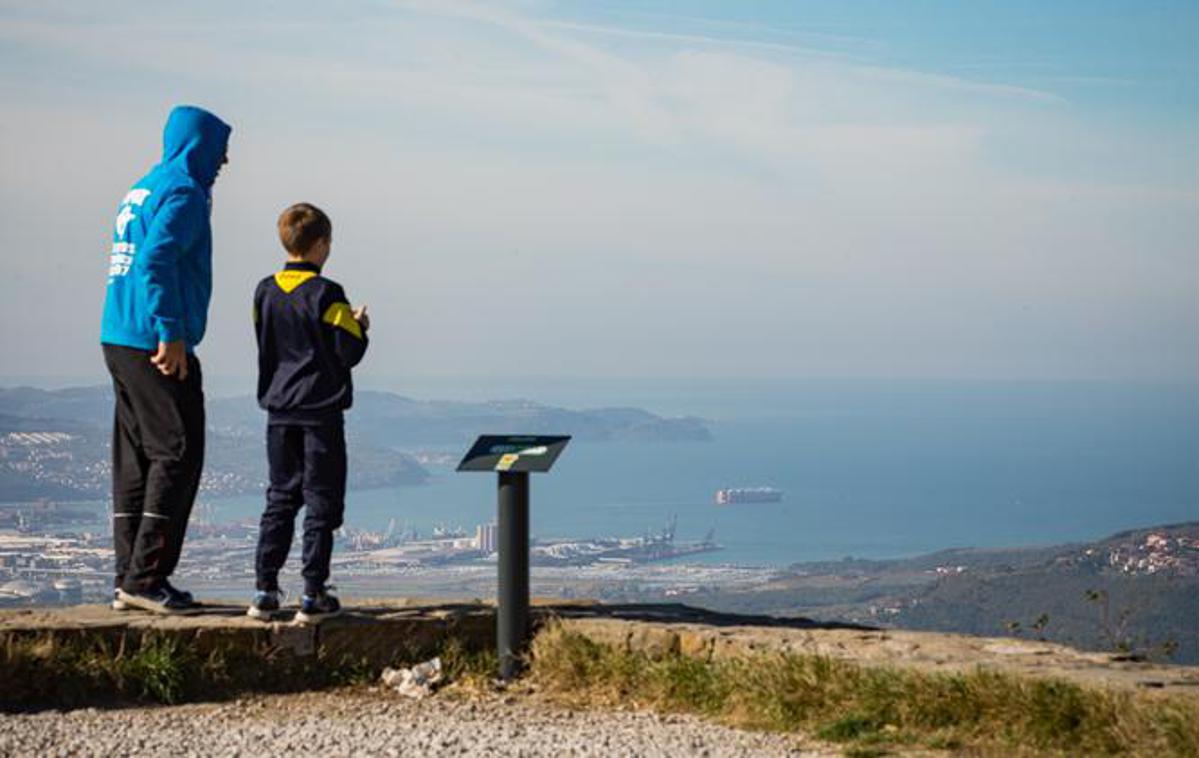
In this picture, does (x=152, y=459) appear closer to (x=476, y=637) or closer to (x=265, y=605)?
(x=265, y=605)

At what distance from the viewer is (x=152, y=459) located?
8.63m

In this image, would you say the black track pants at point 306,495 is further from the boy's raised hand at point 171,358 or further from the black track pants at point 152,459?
the boy's raised hand at point 171,358

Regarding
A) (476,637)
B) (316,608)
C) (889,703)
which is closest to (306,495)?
(316,608)

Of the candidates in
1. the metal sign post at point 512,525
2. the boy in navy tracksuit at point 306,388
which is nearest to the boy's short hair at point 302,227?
the boy in navy tracksuit at point 306,388

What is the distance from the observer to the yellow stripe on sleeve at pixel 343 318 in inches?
330

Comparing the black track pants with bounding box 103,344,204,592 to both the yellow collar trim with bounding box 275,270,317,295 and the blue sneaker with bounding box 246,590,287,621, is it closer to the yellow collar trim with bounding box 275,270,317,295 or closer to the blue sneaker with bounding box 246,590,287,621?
the blue sneaker with bounding box 246,590,287,621

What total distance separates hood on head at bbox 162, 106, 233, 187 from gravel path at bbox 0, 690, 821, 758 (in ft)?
8.38

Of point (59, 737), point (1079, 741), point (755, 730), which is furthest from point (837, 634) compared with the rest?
point (59, 737)

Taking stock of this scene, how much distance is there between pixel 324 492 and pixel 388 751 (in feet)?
5.33

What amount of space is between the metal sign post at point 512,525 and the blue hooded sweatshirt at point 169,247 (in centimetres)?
152

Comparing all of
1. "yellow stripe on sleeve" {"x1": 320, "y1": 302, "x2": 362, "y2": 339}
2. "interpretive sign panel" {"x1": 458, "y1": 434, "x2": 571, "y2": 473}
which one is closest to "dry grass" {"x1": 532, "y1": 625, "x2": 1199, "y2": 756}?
"interpretive sign panel" {"x1": 458, "y1": 434, "x2": 571, "y2": 473}

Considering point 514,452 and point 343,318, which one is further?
point 514,452

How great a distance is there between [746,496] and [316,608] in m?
162

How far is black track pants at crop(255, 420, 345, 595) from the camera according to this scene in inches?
332
